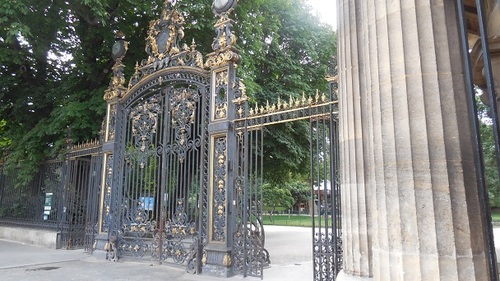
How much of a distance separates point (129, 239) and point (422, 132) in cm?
783

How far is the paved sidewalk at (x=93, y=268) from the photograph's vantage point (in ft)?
22.5

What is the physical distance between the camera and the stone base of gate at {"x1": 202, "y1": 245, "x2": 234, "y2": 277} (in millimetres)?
6582

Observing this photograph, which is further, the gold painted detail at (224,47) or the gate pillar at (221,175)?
the gold painted detail at (224,47)

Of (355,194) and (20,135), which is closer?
(355,194)

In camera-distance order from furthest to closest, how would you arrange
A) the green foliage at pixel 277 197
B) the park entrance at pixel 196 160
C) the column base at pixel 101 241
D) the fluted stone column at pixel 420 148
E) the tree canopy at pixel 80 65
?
the green foliage at pixel 277 197, the tree canopy at pixel 80 65, the column base at pixel 101 241, the park entrance at pixel 196 160, the fluted stone column at pixel 420 148

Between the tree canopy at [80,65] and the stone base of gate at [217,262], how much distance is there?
505cm

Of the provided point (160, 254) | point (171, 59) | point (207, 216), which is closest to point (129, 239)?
point (160, 254)

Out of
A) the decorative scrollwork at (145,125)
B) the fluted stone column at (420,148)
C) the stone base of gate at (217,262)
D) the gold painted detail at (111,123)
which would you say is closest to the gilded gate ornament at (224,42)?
the decorative scrollwork at (145,125)

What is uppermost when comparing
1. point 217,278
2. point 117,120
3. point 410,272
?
point 117,120

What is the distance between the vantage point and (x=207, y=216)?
716 cm

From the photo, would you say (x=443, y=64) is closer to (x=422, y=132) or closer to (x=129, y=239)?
(x=422, y=132)

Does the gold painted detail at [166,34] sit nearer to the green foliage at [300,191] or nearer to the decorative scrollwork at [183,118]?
the decorative scrollwork at [183,118]

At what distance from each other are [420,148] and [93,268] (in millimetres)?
7377

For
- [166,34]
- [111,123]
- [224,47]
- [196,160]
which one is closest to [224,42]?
[224,47]
